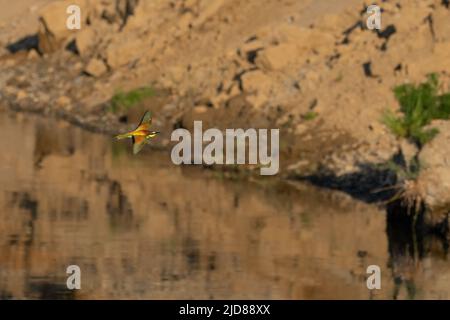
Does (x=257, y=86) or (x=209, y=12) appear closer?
(x=257, y=86)

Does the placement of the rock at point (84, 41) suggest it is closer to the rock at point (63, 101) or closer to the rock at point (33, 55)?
the rock at point (33, 55)

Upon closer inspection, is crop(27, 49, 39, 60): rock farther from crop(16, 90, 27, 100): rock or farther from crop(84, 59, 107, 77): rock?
crop(84, 59, 107, 77): rock

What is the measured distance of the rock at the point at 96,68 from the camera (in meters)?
46.2

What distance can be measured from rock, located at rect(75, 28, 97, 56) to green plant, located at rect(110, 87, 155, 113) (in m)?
7.26

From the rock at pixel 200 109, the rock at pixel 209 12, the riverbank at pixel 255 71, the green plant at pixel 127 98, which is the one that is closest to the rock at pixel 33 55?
the riverbank at pixel 255 71

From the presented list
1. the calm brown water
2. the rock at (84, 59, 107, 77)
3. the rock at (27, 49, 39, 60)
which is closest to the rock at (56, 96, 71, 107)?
the rock at (84, 59, 107, 77)

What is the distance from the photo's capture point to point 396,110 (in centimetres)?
3428

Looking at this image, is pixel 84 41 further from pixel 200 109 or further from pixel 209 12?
pixel 200 109

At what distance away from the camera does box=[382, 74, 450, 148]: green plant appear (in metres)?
28.4

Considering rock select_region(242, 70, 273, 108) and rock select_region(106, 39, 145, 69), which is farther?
rock select_region(106, 39, 145, 69)

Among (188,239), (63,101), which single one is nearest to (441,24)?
(188,239)

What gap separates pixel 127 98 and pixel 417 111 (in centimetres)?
1298

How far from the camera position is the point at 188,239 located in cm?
2550

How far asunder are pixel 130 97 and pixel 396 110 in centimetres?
970
